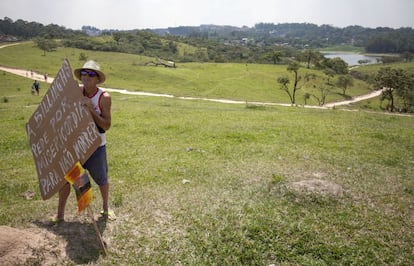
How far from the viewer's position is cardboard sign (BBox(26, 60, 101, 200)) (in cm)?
641

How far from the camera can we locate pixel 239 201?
29.9 feet

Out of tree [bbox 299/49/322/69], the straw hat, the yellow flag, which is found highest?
tree [bbox 299/49/322/69]

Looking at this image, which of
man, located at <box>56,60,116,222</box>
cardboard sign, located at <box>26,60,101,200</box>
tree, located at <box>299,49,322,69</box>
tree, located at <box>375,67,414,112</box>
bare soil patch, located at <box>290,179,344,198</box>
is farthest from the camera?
tree, located at <box>299,49,322,69</box>

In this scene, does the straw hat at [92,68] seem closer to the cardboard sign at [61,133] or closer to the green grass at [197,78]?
the cardboard sign at [61,133]

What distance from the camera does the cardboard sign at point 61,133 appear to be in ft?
21.0

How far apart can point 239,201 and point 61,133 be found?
514 cm

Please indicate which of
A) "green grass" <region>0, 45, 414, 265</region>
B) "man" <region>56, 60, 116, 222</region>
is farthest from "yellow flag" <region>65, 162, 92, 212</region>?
"green grass" <region>0, 45, 414, 265</region>

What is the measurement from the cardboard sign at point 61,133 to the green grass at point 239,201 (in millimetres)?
1483

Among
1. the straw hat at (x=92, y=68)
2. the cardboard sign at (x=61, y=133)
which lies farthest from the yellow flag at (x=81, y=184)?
the straw hat at (x=92, y=68)

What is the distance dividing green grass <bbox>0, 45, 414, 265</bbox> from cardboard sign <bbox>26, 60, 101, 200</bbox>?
1483mm

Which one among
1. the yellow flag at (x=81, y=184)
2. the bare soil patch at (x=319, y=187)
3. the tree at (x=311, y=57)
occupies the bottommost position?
the bare soil patch at (x=319, y=187)

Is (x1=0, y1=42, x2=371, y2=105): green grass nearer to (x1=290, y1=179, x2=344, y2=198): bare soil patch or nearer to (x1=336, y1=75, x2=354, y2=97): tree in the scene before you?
(x1=336, y1=75, x2=354, y2=97): tree

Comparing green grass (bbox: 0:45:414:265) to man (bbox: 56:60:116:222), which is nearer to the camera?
man (bbox: 56:60:116:222)

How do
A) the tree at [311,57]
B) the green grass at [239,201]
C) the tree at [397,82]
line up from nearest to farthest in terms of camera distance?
1. the green grass at [239,201]
2. the tree at [397,82]
3. the tree at [311,57]
